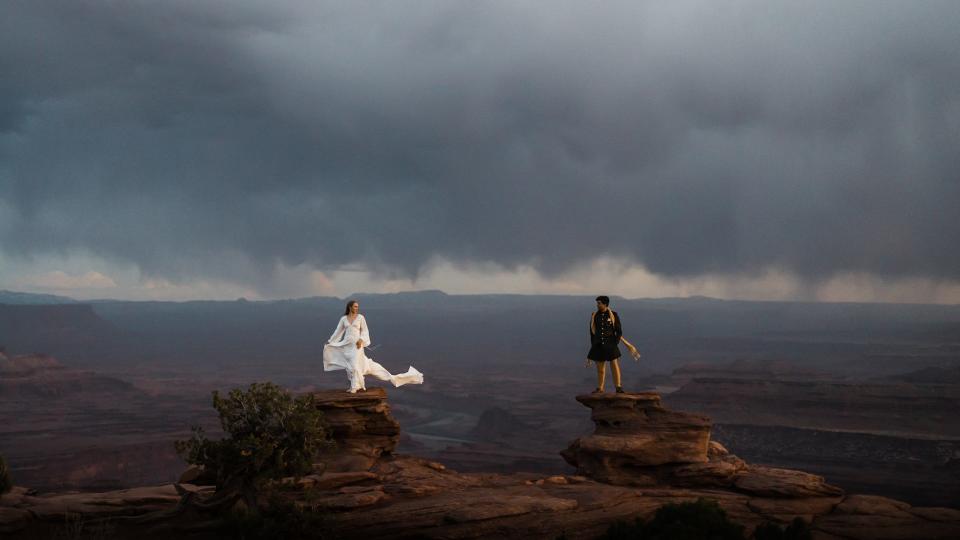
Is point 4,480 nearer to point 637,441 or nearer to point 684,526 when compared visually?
point 637,441

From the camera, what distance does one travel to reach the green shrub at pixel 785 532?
19.1 metres

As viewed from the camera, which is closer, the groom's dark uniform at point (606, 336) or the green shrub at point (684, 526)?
the green shrub at point (684, 526)

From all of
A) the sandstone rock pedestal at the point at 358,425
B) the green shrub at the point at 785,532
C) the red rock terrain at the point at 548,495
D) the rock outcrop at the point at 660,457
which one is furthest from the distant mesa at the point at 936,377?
the sandstone rock pedestal at the point at 358,425

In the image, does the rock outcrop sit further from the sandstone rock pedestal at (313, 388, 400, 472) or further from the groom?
the sandstone rock pedestal at (313, 388, 400, 472)

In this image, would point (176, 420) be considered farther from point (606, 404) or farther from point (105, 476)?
point (606, 404)

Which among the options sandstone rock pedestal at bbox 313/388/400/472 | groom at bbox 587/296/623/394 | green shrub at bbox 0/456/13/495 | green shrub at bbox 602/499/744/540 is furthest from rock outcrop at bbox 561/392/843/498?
green shrub at bbox 0/456/13/495

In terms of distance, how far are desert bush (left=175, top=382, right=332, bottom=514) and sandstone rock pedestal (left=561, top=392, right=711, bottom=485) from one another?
9.25 metres

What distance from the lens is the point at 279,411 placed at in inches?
864

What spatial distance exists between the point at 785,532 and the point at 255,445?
14.1 metres

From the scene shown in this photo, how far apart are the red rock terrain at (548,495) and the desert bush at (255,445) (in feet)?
3.39

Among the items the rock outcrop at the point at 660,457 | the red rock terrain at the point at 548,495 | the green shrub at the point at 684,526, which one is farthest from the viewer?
the rock outcrop at the point at 660,457

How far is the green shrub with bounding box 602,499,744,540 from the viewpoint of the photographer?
1822 cm

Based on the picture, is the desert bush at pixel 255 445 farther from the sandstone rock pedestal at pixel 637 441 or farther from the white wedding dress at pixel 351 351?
the sandstone rock pedestal at pixel 637 441

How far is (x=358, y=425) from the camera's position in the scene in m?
25.9
